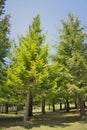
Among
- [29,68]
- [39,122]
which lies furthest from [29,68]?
[39,122]

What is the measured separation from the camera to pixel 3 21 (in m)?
24.4

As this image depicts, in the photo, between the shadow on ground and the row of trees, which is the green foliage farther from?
the shadow on ground

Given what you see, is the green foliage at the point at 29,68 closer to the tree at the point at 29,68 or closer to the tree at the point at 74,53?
the tree at the point at 29,68

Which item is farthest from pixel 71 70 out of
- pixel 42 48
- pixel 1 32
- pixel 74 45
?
pixel 1 32

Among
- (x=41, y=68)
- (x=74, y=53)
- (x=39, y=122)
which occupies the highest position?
(x=74, y=53)

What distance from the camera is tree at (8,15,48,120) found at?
21.4 m

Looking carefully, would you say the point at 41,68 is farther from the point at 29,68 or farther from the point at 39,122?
the point at 39,122

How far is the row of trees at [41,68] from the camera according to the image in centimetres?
2177

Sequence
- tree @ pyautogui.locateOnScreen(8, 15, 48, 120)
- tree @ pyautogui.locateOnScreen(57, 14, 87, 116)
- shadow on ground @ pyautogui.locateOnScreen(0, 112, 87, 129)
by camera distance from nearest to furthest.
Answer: shadow on ground @ pyautogui.locateOnScreen(0, 112, 87, 129) → tree @ pyautogui.locateOnScreen(8, 15, 48, 120) → tree @ pyautogui.locateOnScreen(57, 14, 87, 116)

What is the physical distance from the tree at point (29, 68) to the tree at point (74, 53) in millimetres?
3572

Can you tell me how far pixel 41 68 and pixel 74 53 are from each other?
4.99 m

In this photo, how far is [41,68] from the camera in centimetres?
2184

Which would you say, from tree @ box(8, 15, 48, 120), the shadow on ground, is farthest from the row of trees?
the shadow on ground

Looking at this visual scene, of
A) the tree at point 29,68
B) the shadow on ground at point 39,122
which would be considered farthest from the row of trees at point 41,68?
the shadow on ground at point 39,122
